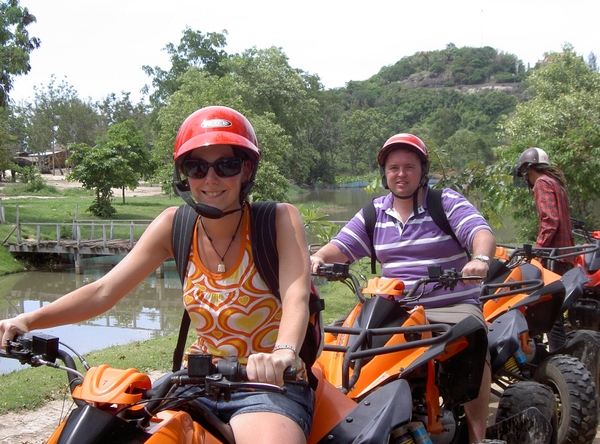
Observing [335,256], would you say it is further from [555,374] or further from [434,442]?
[555,374]

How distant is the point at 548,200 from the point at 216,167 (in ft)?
13.6

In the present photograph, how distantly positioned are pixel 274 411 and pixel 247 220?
0.71m

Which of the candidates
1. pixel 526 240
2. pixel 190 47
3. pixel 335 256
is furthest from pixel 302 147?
pixel 335 256

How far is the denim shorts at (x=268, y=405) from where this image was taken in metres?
2.14

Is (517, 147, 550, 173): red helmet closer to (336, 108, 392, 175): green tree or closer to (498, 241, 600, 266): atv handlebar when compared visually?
(498, 241, 600, 266): atv handlebar

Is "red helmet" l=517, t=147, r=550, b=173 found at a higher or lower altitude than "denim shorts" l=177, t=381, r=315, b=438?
higher

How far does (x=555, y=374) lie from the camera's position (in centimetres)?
443

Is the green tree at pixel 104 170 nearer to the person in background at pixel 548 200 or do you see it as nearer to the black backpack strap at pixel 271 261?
the person in background at pixel 548 200

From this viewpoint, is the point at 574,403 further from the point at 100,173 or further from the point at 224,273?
the point at 100,173

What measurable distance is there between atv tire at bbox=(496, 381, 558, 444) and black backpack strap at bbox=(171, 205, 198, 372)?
85.1 inches

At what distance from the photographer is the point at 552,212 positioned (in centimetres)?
576

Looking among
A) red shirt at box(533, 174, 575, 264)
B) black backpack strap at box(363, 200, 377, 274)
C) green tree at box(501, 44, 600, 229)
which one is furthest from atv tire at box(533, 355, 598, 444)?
green tree at box(501, 44, 600, 229)

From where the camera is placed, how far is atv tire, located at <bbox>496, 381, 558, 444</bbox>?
12.6 ft

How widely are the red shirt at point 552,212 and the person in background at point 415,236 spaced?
1.88m
